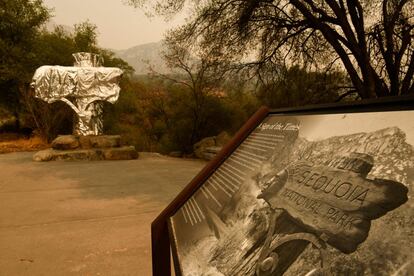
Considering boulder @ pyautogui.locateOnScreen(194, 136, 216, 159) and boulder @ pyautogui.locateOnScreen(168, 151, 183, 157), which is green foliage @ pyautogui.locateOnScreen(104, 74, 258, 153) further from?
boulder @ pyautogui.locateOnScreen(194, 136, 216, 159)

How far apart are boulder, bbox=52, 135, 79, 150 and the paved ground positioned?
1.81 m

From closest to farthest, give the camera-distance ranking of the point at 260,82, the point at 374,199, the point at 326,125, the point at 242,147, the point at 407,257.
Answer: the point at 407,257 < the point at 374,199 < the point at 326,125 < the point at 242,147 < the point at 260,82

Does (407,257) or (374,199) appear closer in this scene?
(407,257)

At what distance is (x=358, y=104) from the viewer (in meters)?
1.13

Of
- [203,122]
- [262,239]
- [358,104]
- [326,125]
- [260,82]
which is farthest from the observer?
[203,122]

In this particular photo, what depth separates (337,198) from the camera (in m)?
0.95

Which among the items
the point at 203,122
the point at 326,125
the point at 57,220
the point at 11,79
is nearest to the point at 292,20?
the point at 203,122

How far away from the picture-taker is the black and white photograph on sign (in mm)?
778

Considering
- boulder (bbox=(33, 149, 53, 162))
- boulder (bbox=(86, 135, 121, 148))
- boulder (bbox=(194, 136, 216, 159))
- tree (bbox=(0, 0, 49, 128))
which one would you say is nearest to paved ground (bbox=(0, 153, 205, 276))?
boulder (bbox=(33, 149, 53, 162))

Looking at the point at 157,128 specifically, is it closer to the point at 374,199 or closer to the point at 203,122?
the point at 203,122

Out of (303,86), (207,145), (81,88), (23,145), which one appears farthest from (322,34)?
(23,145)

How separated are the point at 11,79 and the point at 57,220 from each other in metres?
12.5

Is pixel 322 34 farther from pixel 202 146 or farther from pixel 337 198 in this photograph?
pixel 337 198

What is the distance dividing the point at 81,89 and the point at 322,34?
7.01 m
